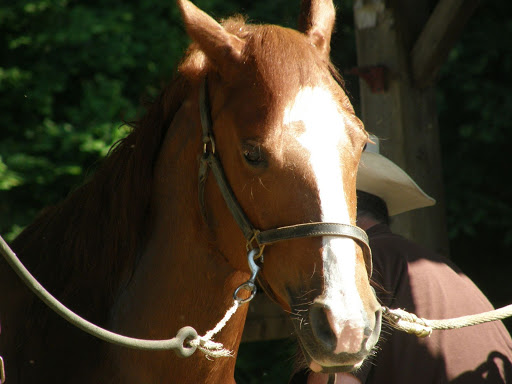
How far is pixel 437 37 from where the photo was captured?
11.2 ft

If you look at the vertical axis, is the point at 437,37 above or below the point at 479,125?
above

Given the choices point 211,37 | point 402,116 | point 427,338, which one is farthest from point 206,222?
point 402,116

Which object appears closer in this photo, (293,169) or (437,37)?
(293,169)

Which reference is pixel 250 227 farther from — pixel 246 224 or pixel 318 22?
pixel 318 22

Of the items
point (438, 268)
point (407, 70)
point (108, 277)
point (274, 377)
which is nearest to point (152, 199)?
point (108, 277)

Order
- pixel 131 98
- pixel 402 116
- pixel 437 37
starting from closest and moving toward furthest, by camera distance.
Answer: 1. pixel 437 37
2. pixel 402 116
3. pixel 131 98

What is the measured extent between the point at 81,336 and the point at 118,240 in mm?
333

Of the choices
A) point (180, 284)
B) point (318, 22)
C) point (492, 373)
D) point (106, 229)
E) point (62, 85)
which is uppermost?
point (318, 22)

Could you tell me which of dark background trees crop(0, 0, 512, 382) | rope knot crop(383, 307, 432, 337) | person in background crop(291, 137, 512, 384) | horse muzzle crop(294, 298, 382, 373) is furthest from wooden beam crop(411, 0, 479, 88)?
horse muzzle crop(294, 298, 382, 373)

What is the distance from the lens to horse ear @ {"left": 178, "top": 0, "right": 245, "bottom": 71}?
1.90m

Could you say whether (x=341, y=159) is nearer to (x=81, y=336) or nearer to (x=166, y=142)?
(x=166, y=142)

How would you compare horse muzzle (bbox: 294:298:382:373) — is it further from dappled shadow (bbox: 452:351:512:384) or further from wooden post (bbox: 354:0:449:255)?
wooden post (bbox: 354:0:449:255)

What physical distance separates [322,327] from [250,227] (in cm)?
37

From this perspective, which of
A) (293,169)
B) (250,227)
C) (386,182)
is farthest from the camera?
(386,182)
